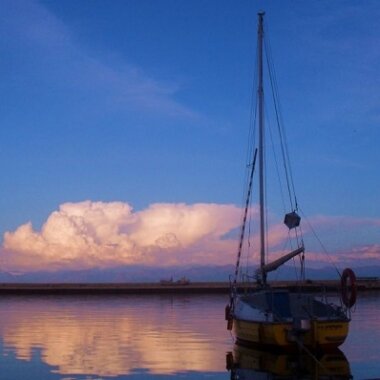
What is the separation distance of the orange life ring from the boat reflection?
102 inches

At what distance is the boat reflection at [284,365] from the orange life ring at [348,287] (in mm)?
2588

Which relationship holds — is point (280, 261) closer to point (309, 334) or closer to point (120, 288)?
point (309, 334)

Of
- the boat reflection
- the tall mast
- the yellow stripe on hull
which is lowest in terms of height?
the boat reflection

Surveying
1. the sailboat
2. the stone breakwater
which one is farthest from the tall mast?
the stone breakwater

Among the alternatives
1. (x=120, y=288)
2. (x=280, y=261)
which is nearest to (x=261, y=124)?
(x=280, y=261)

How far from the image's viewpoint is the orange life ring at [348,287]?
94.1 feet

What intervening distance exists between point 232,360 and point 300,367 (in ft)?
9.00

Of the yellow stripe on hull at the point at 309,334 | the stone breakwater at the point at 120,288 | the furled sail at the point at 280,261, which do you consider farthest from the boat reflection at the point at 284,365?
the stone breakwater at the point at 120,288

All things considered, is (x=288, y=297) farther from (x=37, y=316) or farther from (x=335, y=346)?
(x=37, y=316)

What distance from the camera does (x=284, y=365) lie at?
930 inches

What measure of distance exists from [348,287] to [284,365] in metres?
7.83

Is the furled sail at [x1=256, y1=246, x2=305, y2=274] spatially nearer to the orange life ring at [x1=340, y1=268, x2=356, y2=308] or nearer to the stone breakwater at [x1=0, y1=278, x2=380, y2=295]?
the orange life ring at [x1=340, y1=268, x2=356, y2=308]

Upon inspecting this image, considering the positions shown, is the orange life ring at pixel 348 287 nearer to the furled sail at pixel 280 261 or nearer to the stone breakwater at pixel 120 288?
the furled sail at pixel 280 261

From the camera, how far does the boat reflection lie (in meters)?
21.0
